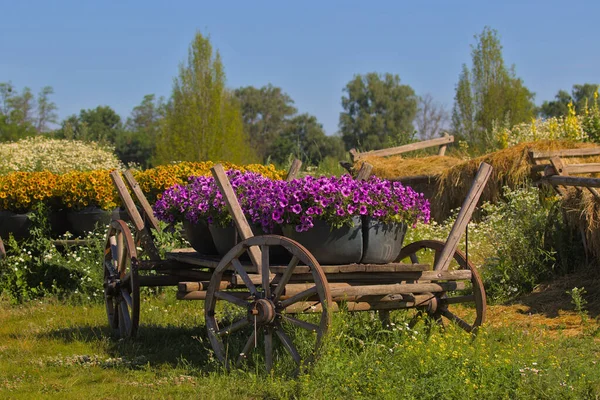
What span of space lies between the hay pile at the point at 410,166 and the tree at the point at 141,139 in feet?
105

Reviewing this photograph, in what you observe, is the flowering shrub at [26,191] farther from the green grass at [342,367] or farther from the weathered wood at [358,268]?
the weathered wood at [358,268]

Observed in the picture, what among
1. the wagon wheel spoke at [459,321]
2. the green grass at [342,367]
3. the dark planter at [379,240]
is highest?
the dark planter at [379,240]

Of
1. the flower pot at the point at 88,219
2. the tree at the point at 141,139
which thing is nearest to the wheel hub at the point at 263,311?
the flower pot at the point at 88,219

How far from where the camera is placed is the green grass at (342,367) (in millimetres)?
4082

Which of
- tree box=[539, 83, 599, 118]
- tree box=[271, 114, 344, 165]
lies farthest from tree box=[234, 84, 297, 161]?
tree box=[539, 83, 599, 118]

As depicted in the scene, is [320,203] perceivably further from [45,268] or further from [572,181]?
[45,268]

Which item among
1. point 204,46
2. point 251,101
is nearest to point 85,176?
point 204,46

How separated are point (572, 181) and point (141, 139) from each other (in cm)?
4865

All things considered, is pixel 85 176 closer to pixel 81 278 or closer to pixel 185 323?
pixel 81 278

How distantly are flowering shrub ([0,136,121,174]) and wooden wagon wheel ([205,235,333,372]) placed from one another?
40.2ft

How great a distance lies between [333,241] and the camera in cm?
461

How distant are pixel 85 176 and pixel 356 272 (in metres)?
5.02

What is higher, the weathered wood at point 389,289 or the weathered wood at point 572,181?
the weathered wood at point 572,181

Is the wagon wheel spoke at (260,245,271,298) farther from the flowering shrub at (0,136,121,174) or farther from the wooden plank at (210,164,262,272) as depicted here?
the flowering shrub at (0,136,121,174)
